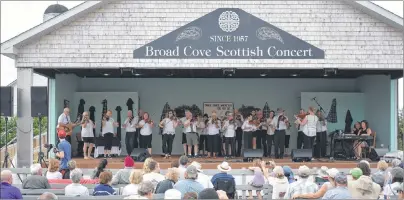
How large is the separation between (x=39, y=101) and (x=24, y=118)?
70cm

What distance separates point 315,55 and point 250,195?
Answer: 254 inches

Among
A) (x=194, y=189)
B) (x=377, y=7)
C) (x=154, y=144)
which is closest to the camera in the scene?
(x=194, y=189)

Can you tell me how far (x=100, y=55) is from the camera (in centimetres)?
1684

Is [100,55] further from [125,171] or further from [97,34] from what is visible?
[125,171]

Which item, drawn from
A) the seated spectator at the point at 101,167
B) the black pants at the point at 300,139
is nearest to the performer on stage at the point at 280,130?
the black pants at the point at 300,139

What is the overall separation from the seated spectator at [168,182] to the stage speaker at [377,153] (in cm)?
956

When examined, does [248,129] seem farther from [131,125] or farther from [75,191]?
[75,191]

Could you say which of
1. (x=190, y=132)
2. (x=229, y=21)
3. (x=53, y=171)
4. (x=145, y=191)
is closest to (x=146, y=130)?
(x=190, y=132)

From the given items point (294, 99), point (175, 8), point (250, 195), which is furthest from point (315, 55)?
point (250, 195)

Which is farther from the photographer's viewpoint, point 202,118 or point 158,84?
point 158,84

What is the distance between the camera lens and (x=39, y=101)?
1647 cm

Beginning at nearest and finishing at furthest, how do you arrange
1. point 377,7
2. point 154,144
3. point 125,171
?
point 125,171 → point 377,7 → point 154,144

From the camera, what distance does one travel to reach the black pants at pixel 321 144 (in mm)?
19094

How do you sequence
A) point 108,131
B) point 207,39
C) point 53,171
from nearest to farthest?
point 53,171
point 207,39
point 108,131
